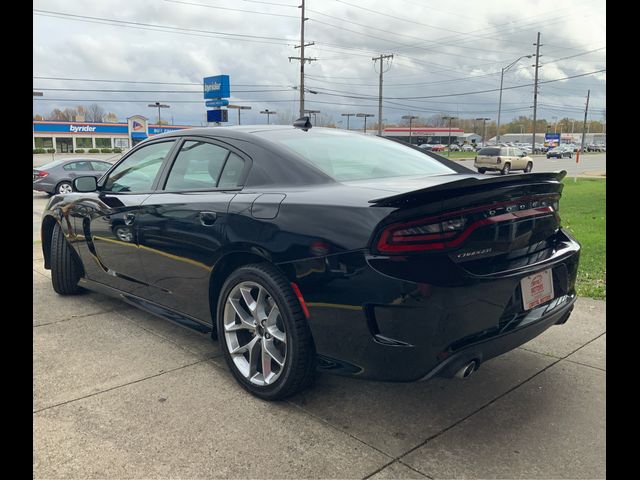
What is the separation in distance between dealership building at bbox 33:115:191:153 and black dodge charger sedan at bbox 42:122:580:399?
7676cm

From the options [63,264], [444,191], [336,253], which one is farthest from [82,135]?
[444,191]

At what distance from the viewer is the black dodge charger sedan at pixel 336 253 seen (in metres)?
2.40

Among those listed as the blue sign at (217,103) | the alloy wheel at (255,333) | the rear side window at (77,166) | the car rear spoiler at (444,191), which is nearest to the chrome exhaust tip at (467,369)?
the car rear spoiler at (444,191)

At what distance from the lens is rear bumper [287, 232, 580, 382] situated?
93.0 inches

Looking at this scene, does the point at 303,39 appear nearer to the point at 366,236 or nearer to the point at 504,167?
the point at 504,167

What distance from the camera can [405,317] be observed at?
93.0 inches

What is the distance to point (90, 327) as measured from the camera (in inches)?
169

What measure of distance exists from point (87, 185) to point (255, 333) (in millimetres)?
2404

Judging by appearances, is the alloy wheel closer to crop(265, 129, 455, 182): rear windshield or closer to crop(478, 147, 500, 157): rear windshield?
crop(265, 129, 455, 182): rear windshield

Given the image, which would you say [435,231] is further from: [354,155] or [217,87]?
[217,87]

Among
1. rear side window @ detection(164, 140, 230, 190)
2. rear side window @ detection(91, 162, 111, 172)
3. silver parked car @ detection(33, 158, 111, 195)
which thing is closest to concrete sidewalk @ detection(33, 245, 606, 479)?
rear side window @ detection(164, 140, 230, 190)

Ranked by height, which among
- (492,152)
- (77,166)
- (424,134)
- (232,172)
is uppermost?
(424,134)
